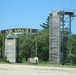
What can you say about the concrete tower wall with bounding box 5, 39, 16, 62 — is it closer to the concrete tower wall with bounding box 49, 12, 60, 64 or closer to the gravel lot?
the concrete tower wall with bounding box 49, 12, 60, 64

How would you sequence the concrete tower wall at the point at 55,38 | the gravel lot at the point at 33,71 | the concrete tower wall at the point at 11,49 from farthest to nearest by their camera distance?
1. the concrete tower wall at the point at 11,49
2. the concrete tower wall at the point at 55,38
3. the gravel lot at the point at 33,71

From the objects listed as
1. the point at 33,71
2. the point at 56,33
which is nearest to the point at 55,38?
the point at 56,33

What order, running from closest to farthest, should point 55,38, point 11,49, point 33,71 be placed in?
point 33,71, point 55,38, point 11,49

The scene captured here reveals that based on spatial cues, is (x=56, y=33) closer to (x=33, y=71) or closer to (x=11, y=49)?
(x=11, y=49)

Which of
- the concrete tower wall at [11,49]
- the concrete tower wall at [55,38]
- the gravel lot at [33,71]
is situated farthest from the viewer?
the concrete tower wall at [11,49]

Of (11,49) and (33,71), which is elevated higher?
(11,49)

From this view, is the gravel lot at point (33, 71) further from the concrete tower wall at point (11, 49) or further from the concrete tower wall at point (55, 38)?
the concrete tower wall at point (11, 49)

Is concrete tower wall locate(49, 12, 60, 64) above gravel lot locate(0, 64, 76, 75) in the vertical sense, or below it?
above

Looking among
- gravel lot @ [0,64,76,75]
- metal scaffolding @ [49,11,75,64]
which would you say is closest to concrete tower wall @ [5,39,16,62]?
metal scaffolding @ [49,11,75,64]

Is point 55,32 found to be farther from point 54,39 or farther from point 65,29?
point 65,29

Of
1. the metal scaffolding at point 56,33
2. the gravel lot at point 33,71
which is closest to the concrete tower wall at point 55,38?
the metal scaffolding at point 56,33

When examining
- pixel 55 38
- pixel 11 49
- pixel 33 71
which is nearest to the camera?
pixel 33 71

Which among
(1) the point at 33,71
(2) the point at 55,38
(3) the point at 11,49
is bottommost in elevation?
(1) the point at 33,71

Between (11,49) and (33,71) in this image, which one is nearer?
(33,71)
